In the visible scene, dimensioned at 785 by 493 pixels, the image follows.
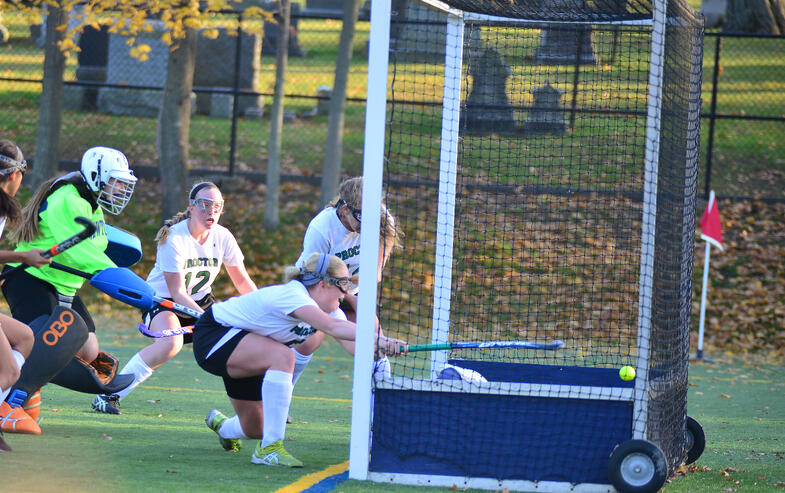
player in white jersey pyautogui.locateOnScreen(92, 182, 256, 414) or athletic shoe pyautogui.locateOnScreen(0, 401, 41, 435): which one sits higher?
player in white jersey pyautogui.locateOnScreen(92, 182, 256, 414)

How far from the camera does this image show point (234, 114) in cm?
1461

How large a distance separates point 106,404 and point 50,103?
774 cm

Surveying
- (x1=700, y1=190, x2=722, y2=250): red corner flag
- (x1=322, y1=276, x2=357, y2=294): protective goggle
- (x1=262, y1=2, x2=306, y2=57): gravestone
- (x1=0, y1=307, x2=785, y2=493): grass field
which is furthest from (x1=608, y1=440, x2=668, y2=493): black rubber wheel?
(x1=262, y1=2, x2=306, y2=57): gravestone

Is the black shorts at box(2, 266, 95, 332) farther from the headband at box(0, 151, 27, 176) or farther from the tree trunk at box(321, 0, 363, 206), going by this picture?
the tree trunk at box(321, 0, 363, 206)

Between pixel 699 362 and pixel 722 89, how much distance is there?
926cm

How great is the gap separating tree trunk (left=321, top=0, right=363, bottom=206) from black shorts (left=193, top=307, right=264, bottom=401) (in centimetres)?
799

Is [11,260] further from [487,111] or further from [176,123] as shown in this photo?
[487,111]

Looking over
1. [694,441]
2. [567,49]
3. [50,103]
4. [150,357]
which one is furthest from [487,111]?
[694,441]

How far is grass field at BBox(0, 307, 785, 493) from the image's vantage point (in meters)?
4.58

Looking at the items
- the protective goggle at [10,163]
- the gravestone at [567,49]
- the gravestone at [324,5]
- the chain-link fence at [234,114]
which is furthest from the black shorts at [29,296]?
the gravestone at [324,5]

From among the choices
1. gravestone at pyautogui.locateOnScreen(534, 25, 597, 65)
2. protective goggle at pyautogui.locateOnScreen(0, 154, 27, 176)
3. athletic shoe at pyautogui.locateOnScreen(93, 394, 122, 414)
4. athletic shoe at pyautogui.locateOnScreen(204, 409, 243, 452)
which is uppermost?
gravestone at pyautogui.locateOnScreen(534, 25, 597, 65)

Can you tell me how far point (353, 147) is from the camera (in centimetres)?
1630

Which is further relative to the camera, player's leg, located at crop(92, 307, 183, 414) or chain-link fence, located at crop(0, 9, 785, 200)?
chain-link fence, located at crop(0, 9, 785, 200)

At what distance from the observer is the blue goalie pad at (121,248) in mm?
5809
